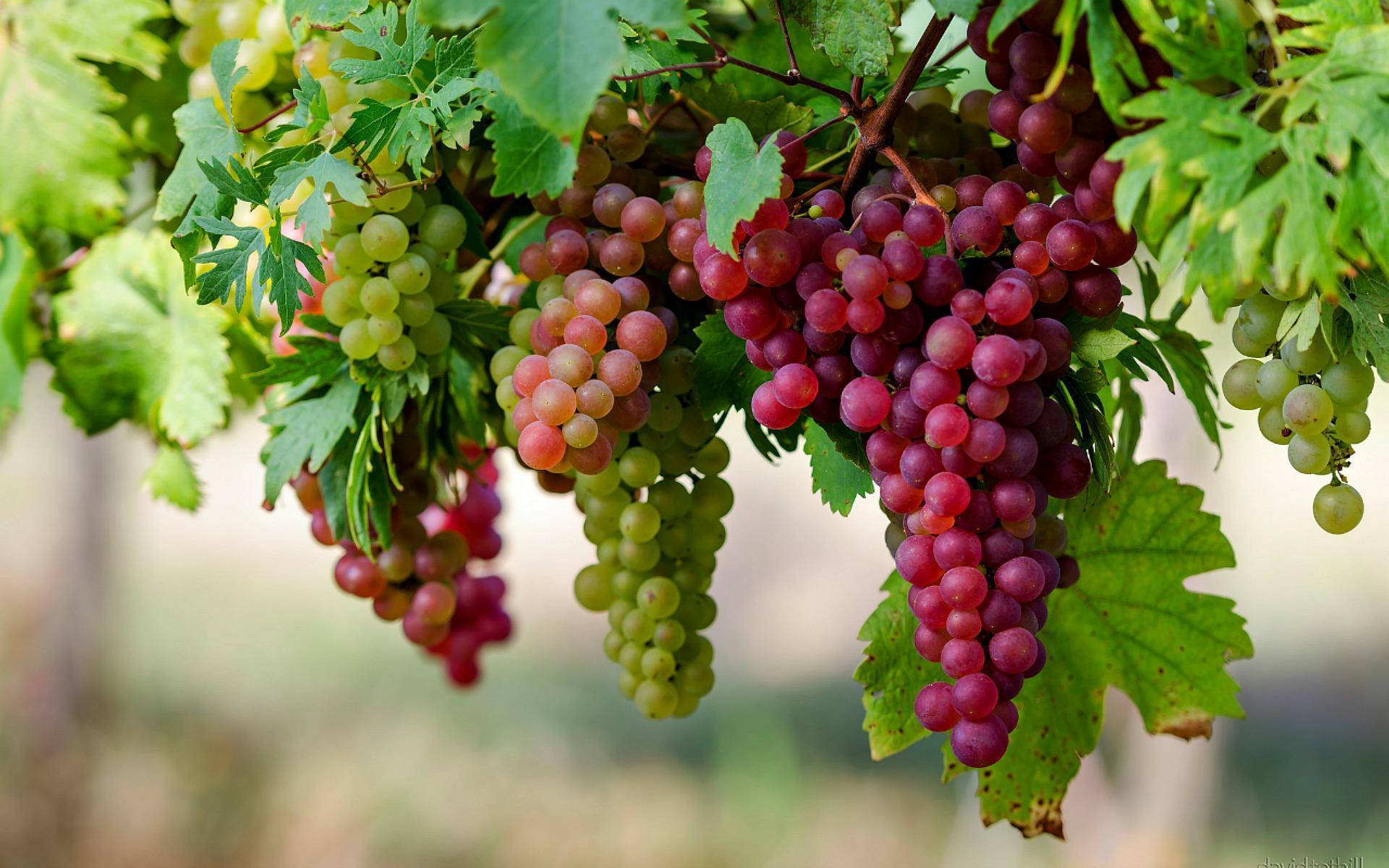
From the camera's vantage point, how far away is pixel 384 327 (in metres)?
0.49

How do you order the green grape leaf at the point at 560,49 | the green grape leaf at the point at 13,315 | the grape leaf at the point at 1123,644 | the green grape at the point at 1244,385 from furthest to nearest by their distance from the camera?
1. the green grape leaf at the point at 13,315
2. the grape leaf at the point at 1123,644
3. the green grape at the point at 1244,385
4. the green grape leaf at the point at 560,49

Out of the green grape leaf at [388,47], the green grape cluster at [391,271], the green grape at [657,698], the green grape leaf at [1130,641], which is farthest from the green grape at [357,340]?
the green grape leaf at [1130,641]

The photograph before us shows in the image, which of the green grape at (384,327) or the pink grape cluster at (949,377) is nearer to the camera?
the pink grape cluster at (949,377)

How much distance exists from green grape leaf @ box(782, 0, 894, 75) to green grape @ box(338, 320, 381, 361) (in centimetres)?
25

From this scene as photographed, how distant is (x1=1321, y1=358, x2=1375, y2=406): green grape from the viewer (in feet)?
1.28

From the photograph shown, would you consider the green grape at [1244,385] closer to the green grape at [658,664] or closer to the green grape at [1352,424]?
the green grape at [1352,424]

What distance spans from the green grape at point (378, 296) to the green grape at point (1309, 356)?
0.38 m

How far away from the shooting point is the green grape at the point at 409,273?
0.49 m

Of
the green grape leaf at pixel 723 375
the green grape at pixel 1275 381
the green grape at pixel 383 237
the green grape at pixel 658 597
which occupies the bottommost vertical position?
the green grape at pixel 658 597

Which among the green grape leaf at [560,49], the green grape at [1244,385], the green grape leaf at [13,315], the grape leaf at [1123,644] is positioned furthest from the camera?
the green grape leaf at [13,315]

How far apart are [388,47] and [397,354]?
0.14 m

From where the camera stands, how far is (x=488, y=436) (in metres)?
0.69

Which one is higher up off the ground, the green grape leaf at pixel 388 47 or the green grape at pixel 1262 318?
the green grape leaf at pixel 388 47

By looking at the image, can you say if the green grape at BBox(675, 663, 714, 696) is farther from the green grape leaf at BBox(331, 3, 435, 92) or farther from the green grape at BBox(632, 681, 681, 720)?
the green grape leaf at BBox(331, 3, 435, 92)
